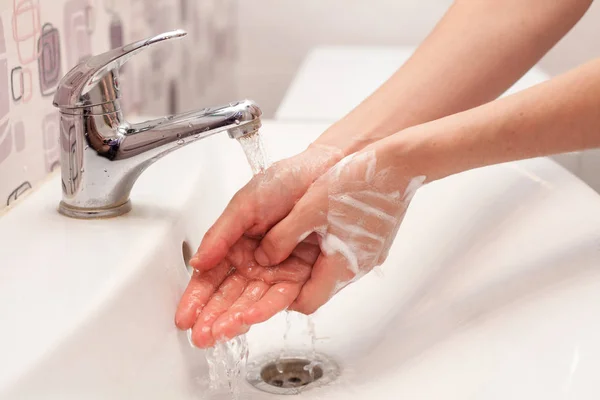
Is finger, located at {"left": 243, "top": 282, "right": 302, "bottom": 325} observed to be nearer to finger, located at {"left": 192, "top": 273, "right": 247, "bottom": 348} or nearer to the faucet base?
finger, located at {"left": 192, "top": 273, "right": 247, "bottom": 348}

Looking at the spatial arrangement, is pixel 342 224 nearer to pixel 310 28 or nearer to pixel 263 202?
pixel 263 202

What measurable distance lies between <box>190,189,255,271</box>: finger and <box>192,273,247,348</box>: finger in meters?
0.02

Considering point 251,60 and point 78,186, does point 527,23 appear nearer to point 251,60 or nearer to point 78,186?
point 78,186

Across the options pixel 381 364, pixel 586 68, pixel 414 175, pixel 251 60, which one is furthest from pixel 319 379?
pixel 251 60

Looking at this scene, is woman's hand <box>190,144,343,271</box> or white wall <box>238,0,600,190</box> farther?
white wall <box>238,0,600,190</box>

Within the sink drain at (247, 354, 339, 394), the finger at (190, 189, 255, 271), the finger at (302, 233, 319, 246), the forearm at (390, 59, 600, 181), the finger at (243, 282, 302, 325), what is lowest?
the sink drain at (247, 354, 339, 394)

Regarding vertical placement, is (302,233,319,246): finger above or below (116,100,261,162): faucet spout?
below

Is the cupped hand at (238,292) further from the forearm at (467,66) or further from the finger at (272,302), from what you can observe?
the forearm at (467,66)

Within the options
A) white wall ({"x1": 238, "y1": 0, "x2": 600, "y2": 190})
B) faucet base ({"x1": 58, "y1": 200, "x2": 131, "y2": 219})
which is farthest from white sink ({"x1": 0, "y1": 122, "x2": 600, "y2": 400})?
white wall ({"x1": 238, "y1": 0, "x2": 600, "y2": 190})

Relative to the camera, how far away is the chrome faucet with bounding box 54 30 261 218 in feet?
1.78

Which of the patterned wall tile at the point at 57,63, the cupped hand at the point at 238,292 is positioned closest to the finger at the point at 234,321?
the cupped hand at the point at 238,292

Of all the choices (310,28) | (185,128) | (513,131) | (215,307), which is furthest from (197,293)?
(310,28)

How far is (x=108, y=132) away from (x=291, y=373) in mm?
242

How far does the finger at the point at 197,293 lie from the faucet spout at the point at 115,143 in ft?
0.29
